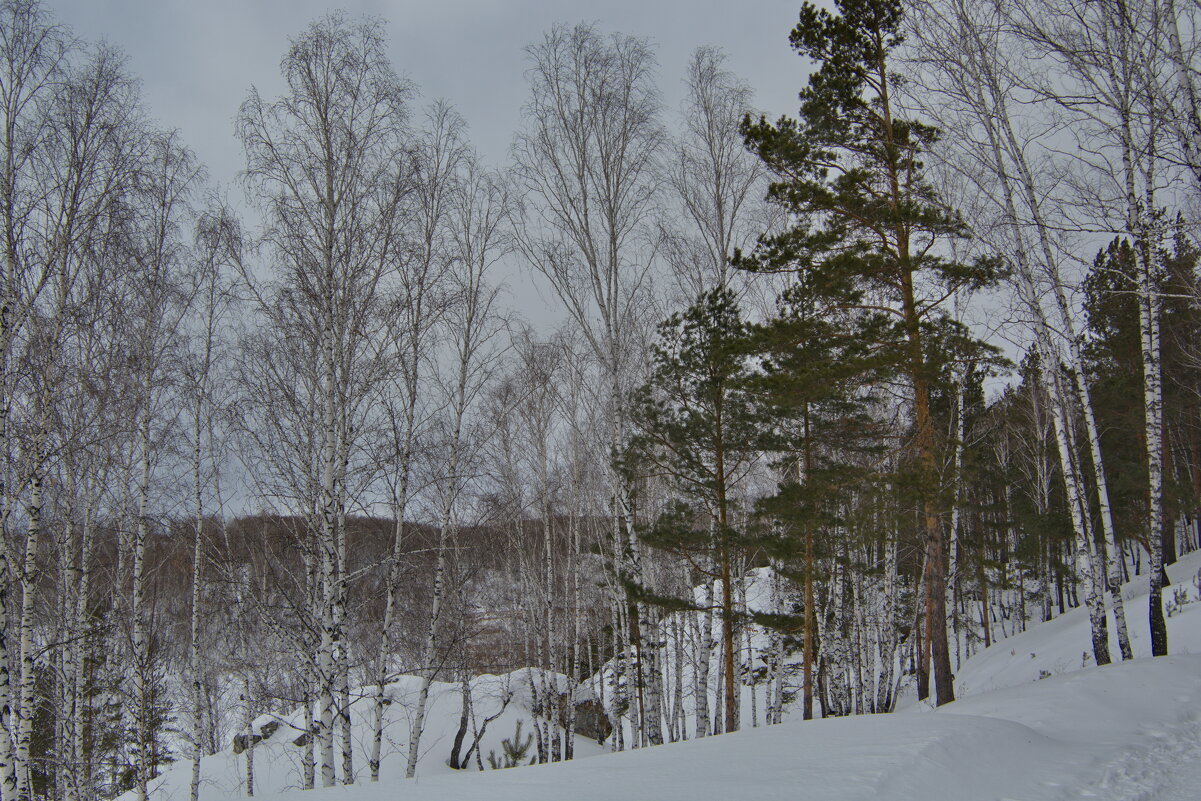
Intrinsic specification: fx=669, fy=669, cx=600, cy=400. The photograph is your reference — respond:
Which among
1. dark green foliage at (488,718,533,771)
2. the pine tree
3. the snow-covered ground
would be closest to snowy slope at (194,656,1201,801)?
the snow-covered ground

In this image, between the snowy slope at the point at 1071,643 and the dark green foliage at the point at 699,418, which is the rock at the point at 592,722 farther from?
the dark green foliage at the point at 699,418

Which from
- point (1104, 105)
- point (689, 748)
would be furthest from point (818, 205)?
point (689, 748)

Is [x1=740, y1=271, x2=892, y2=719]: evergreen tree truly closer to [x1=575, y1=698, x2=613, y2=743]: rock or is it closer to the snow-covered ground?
the snow-covered ground

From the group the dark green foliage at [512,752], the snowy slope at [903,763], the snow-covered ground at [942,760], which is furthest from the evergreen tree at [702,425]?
the dark green foliage at [512,752]

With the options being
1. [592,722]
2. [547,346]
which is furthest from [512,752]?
[547,346]

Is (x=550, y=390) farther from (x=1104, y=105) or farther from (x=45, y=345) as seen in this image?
(x=1104, y=105)

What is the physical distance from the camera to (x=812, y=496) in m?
10.5

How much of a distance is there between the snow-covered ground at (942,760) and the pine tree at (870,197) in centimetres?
278

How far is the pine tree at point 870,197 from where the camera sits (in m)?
9.32

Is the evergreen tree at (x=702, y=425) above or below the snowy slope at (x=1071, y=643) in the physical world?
above

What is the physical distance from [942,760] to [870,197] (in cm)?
770

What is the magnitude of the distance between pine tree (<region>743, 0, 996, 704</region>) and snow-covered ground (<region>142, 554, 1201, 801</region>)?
A: 2.78 meters

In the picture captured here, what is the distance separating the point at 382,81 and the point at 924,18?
7.53 m

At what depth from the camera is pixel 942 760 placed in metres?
4.83
